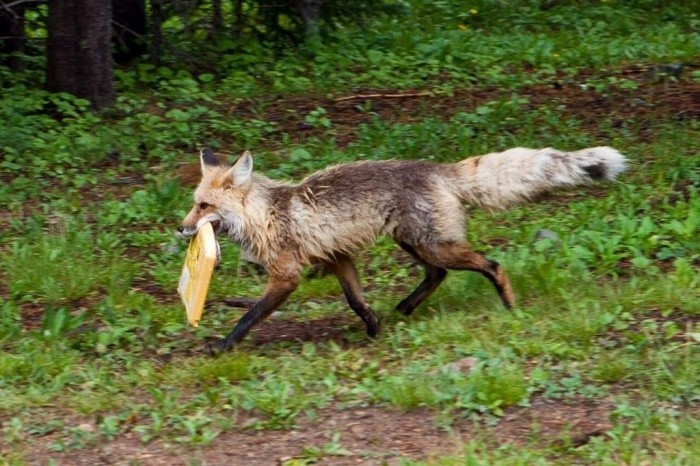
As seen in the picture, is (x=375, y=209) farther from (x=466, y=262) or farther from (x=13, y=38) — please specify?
(x=13, y=38)

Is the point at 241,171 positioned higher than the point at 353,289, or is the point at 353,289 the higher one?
the point at 241,171

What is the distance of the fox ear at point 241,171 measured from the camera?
677 centimetres

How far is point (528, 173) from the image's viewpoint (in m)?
6.80

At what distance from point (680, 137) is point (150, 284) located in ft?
15.3

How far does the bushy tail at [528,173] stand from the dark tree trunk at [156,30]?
608 cm

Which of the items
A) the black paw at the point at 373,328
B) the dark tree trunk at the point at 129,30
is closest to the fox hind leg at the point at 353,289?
the black paw at the point at 373,328

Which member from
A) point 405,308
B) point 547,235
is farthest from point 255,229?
point 547,235

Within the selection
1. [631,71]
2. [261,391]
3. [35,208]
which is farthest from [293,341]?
[631,71]

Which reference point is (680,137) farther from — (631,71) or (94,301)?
(94,301)

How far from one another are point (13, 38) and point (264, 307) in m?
6.34

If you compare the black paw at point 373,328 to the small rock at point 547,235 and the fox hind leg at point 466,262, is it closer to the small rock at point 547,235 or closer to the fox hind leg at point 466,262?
the fox hind leg at point 466,262

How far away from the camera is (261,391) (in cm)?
594

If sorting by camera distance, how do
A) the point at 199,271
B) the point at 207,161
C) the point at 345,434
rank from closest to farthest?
the point at 345,434 → the point at 199,271 → the point at 207,161

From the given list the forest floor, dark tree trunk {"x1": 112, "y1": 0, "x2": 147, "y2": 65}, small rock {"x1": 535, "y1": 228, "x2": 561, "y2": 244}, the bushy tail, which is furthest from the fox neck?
dark tree trunk {"x1": 112, "y1": 0, "x2": 147, "y2": 65}
